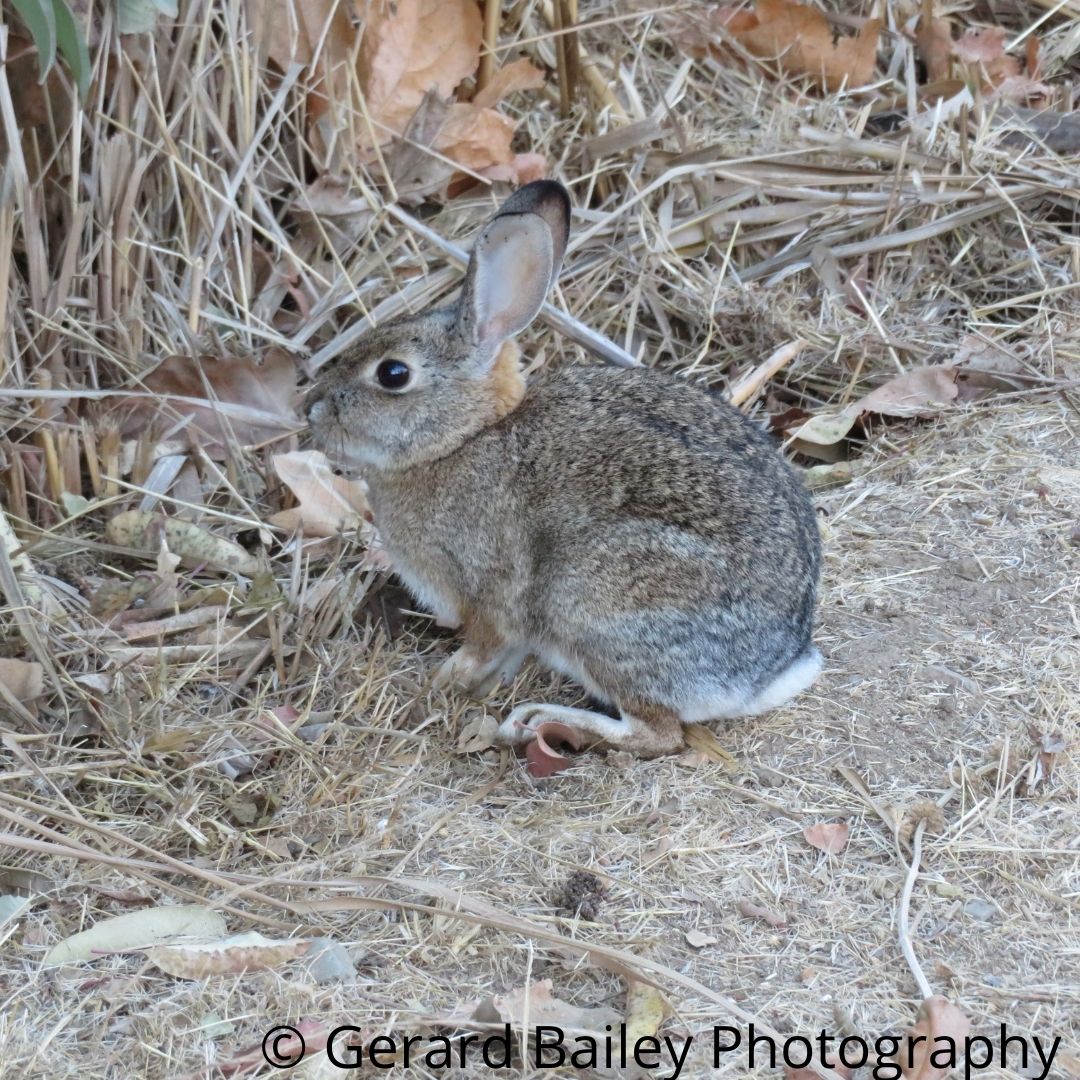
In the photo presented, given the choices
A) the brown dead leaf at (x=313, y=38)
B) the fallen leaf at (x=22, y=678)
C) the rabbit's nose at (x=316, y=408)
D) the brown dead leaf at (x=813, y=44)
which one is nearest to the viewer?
the fallen leaf at (x=22, y=678)

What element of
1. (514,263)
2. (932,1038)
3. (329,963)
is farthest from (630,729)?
(514,263)

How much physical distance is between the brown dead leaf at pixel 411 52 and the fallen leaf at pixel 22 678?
2607mm

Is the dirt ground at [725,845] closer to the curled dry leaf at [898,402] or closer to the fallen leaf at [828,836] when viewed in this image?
the fallen leaf at [828,836]

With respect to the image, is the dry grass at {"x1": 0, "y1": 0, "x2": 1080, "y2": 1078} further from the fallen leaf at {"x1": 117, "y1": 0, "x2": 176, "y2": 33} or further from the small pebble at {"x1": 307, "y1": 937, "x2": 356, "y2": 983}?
the fallen leaf at {"x1": 117, "y1": 0, "x2": 176, "y2": 33}

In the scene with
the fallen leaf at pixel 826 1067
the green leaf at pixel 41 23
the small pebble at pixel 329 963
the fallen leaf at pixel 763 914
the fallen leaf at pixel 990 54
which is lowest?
the fallen leaf at pixel 763 914

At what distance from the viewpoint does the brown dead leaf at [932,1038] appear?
2908mm

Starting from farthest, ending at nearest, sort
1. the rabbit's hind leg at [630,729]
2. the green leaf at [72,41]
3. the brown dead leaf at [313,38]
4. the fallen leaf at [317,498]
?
1. the brown dead leaf at [313,38]
2. the fallen leaf at [317,498]
3. the rabbit's hind leg at [630,729]
4. the green leaf at [72,41]

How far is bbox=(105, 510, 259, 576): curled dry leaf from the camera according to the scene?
15.1 ft

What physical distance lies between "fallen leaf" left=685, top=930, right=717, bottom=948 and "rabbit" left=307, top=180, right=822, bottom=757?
2.45 feet

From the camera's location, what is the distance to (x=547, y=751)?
155 inches

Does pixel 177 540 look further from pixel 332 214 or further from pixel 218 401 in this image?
pixel 332 214

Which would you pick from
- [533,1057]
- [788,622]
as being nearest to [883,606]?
[788,622]

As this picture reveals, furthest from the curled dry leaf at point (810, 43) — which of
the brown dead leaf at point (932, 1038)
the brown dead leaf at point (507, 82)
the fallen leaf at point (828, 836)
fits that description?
the brown dead leaf at point (932, 1038)

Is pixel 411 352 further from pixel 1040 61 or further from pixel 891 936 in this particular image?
pixel 1040 61
